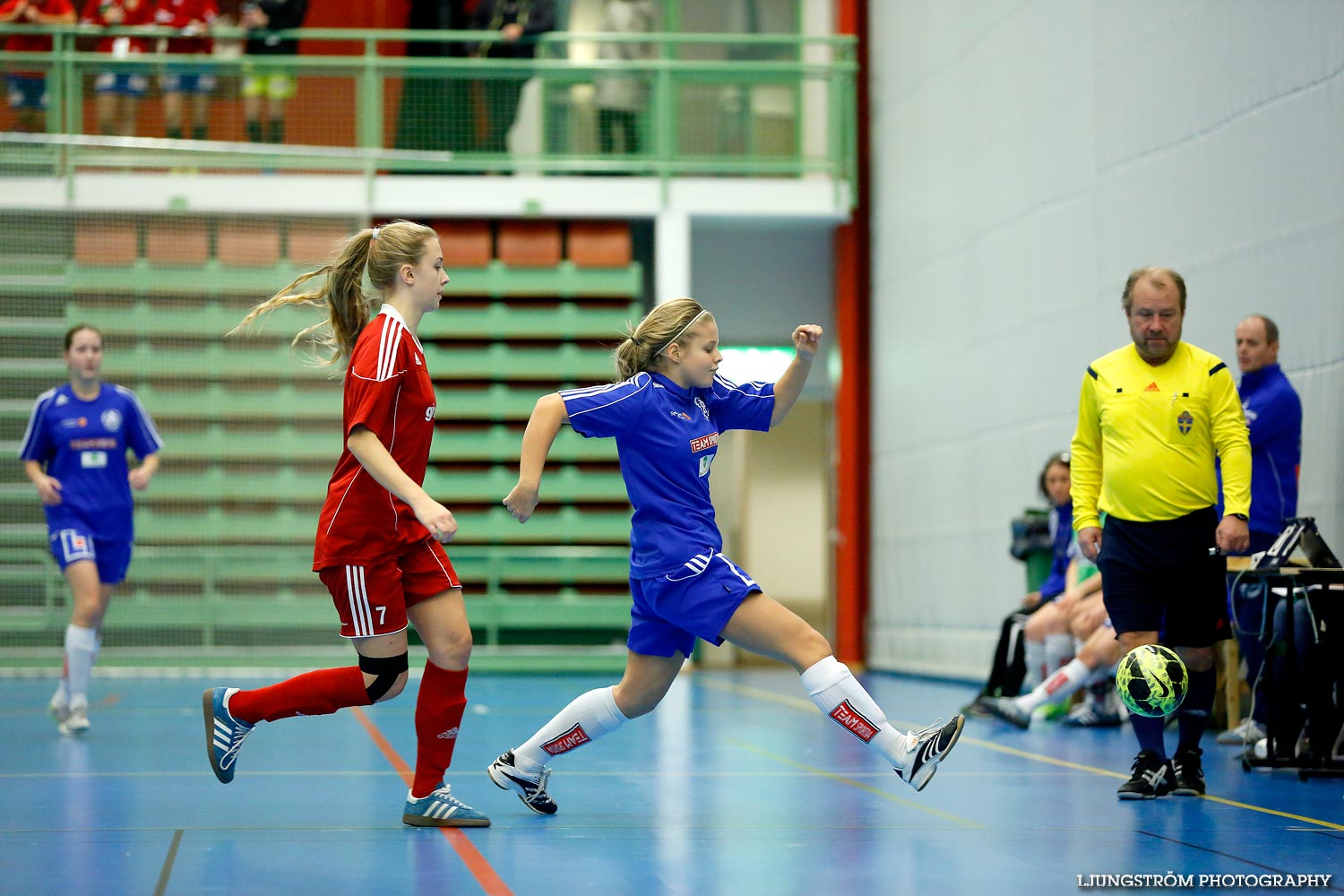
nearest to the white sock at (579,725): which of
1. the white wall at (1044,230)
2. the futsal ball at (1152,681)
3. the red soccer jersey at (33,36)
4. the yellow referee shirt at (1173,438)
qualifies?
the futsal ball at (1152,681)

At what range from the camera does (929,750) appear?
14.7 feet

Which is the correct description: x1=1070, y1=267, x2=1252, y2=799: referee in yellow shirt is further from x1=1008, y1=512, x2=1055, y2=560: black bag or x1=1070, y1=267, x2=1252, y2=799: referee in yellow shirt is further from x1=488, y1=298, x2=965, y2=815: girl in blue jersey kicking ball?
x1=1008, y1=512, x2=1055, y2=560: black bag

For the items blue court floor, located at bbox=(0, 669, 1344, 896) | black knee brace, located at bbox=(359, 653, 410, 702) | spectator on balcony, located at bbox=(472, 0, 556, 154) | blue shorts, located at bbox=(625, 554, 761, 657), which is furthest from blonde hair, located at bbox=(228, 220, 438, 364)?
spectator on balcony, located at bbox=(472, 0, 556, 154)

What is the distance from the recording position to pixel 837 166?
14.7 metres

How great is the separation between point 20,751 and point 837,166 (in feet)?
32.8

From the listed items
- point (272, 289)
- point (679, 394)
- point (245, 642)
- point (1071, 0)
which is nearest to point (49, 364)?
point (272, 289)

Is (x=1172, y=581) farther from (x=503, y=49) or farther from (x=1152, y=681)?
(x=503, y=49)

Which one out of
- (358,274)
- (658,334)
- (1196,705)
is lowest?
(1196,705)

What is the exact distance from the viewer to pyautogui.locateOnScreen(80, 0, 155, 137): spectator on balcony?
14.1 meters

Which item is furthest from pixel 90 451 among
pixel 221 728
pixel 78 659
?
pixel 221 728

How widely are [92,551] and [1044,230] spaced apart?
23.1 ft

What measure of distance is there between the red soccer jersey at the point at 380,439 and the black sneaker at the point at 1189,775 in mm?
2875

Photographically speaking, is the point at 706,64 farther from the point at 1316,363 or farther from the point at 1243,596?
the point at 1243,596

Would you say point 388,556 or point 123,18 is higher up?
point 123,18
